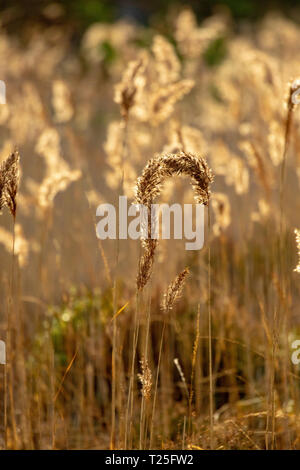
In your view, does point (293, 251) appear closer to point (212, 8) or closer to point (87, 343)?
point (87, 343)

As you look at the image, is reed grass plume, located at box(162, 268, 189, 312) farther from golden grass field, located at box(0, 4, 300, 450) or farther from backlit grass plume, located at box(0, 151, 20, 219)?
backlit grass plume, located at box(0, 151, 20, 219)

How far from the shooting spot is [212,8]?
37.1 feet

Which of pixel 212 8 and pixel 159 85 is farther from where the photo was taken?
pixel 212 8

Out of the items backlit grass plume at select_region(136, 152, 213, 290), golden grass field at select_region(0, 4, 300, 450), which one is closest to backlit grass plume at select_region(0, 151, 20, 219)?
golden grass field at select_region(0, 4, 300, 450)

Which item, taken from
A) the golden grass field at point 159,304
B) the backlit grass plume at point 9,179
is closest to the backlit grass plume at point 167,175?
the golden grass field at point 159,304

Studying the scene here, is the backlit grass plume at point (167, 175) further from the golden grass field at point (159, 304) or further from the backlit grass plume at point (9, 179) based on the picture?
the backlit grass plume at point (9, 179)

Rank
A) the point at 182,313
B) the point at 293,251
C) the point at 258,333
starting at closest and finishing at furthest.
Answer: the point at 258,333
the point at 182,313
the point at 293,251

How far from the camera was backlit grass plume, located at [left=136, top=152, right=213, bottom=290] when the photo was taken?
108cm

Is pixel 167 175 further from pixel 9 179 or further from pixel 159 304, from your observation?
pixel 159 304

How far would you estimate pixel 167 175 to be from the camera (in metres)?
1.09

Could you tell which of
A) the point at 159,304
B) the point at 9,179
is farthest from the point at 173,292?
the point at 159,304

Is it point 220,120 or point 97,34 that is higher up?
point 97,34
